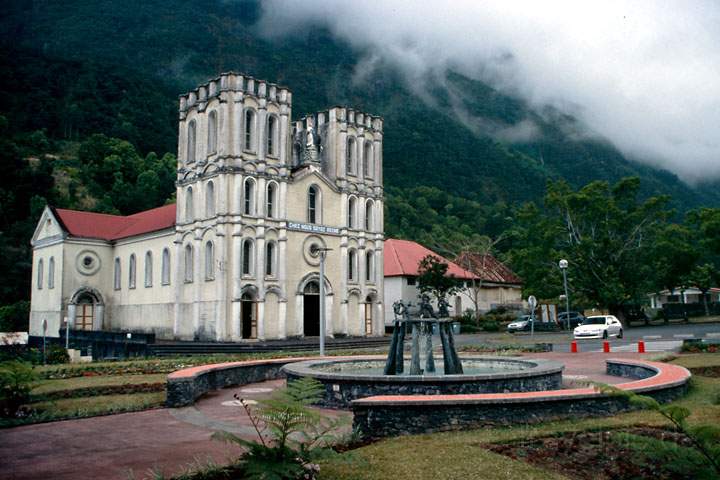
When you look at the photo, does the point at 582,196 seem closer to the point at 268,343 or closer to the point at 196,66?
the point at 268,343

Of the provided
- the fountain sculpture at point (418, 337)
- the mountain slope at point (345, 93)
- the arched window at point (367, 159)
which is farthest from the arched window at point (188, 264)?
the mountain slope at point (345, 93)

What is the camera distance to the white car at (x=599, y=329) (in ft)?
128

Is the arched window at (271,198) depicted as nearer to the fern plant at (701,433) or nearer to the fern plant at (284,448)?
the fern plant at (284,448)

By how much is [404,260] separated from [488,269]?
14837mm

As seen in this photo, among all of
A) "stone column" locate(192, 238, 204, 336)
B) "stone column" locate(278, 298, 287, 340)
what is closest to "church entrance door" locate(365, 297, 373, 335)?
"stone column" locate(278, 298, 287, 340)

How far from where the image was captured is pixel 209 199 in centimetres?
4047

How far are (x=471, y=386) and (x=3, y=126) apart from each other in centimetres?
6728

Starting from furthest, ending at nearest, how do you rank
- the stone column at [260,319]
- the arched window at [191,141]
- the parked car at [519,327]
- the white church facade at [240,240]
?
1. the parked car at [519,327]
2. the arched window at [191,141]
3. the white church facade at [240,240]
4. the stone column at [260,319]

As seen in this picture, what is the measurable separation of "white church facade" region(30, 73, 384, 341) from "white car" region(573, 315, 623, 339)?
557 inches

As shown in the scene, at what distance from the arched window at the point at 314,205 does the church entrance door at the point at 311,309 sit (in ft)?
14.2

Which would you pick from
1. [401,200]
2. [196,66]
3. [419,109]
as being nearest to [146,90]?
[196,66]

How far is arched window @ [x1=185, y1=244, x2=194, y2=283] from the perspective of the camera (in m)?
41.7

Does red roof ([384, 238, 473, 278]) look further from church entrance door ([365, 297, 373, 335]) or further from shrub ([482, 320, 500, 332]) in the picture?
church entrance door ([365, 297, 373, 335])

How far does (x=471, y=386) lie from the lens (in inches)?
531
